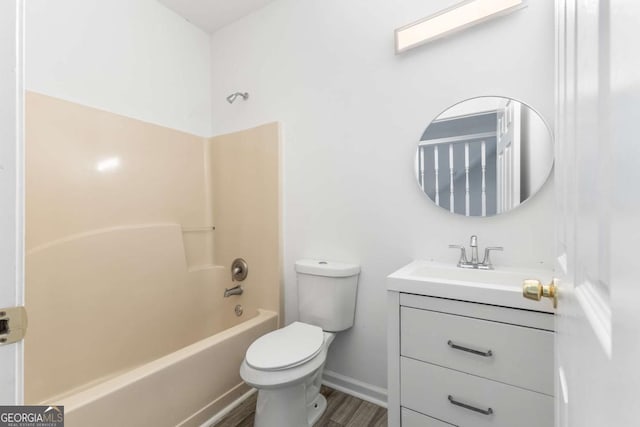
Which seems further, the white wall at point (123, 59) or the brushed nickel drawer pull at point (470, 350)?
the white wall at point (123, 59)

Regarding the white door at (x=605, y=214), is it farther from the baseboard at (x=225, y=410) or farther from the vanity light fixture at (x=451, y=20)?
the baseboard at (x=225, y=410)

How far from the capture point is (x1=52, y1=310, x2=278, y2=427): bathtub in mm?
1064

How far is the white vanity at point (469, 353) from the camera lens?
888 mm

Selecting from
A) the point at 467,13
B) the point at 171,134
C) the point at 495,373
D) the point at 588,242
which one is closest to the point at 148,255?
the point at 171,134

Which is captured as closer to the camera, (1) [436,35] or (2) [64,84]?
(1) [436,35]

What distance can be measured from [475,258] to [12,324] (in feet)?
4.96

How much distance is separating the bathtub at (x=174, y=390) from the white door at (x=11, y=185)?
723mm

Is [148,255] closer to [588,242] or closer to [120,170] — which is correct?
[120,170]

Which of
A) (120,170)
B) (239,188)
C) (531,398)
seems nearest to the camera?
(531,398)

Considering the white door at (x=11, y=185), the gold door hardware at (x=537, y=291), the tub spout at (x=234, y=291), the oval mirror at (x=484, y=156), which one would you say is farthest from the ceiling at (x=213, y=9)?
the gold door hardware at (x=537, y=291)

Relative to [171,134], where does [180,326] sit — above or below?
below

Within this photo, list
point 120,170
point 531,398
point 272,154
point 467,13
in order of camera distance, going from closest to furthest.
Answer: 1. point 531,398
2. point 467,13
3. point 120,170
4. point 272,154

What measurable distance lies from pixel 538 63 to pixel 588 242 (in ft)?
4.20

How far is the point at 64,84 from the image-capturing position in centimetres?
152
